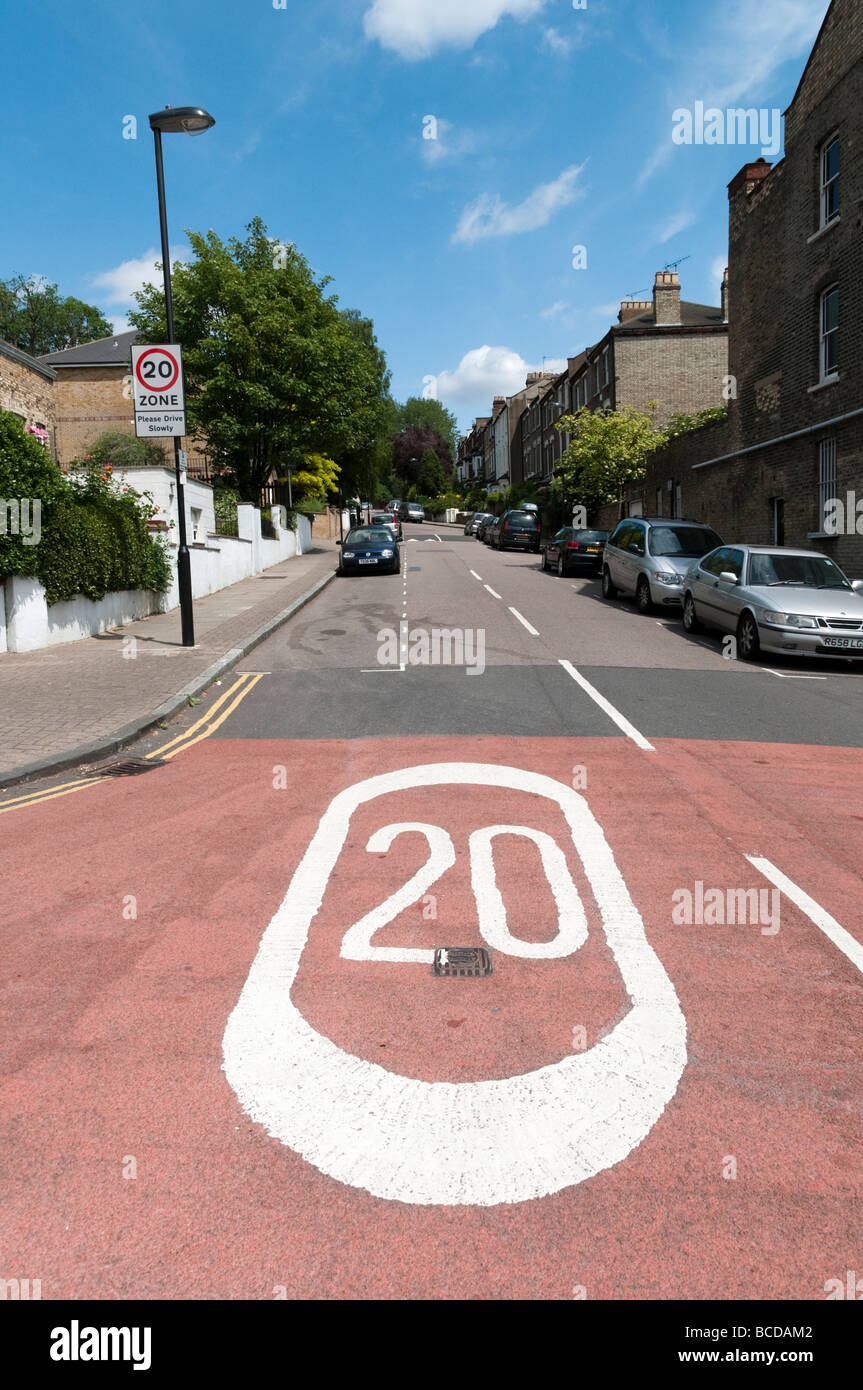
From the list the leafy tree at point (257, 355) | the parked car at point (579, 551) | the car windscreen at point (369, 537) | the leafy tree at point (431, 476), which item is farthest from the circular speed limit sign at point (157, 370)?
the leafy tree at point (431, 476)

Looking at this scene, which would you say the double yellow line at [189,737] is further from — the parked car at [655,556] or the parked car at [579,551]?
the parked car at [579,551]

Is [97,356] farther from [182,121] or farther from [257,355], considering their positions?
[182,121]

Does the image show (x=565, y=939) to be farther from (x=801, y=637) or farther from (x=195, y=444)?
(x=195, y=444)

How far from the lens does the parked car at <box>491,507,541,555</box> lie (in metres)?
39.9

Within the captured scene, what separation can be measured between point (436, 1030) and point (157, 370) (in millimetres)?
11808

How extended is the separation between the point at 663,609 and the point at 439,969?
1565cm

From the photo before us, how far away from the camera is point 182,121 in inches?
484

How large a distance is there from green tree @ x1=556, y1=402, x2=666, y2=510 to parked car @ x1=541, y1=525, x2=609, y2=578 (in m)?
8.41

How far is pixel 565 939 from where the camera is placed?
4.29 metres

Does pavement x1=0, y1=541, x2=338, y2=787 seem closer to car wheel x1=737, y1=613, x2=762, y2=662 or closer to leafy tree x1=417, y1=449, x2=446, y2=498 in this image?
car wheel x1=737, y1=613, x2=762, y2=662

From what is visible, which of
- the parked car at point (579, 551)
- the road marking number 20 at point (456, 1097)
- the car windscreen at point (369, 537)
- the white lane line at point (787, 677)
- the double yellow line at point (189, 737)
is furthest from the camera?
the car windscreen at point (369, 537)

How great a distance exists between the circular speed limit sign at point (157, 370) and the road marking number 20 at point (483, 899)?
31.0 ft

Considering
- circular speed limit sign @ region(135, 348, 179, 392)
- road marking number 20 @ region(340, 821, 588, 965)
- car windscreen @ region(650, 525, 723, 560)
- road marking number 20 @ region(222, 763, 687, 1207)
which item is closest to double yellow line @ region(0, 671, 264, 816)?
road marking number 20 @ region(340, 821, 588, 965)

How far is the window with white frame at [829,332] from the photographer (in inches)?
787
